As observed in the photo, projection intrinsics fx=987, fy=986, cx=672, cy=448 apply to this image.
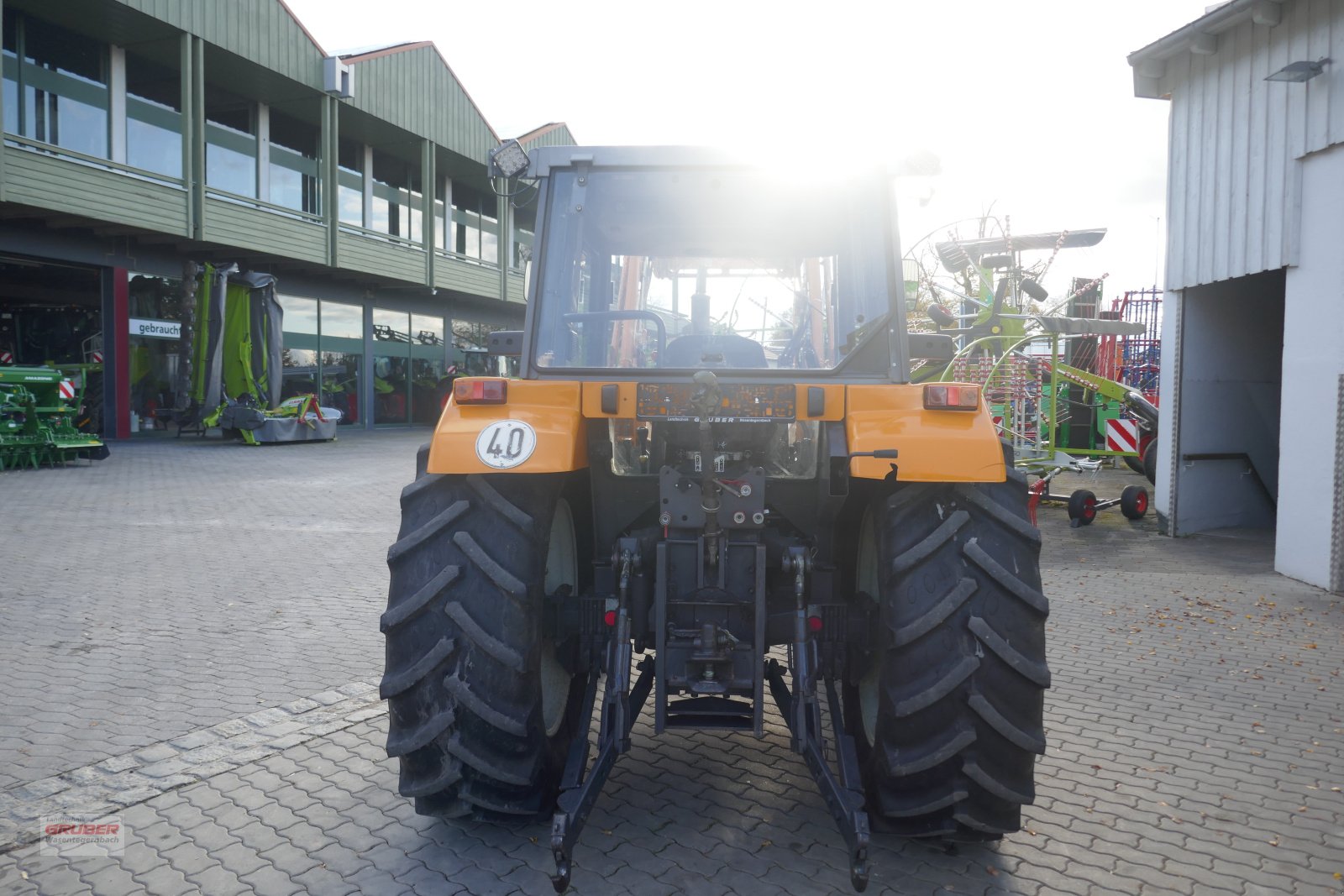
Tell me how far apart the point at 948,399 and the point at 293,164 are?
2277cm

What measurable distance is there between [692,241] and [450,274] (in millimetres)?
24695

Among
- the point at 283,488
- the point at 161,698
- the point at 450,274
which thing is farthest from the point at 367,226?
the point at 161,698

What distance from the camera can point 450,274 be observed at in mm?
27422

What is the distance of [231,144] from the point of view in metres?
21.1

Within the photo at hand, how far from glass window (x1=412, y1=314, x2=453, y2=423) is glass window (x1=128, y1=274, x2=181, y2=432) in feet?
27.0

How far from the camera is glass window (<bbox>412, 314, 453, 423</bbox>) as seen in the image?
2812 cm

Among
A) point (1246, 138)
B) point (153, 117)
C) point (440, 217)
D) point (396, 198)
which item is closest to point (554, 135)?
point (440, 217)

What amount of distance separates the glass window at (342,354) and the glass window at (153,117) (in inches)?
222

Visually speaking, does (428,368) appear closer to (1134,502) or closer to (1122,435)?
(1122,435)

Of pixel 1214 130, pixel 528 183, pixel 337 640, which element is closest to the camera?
pixel 528 183

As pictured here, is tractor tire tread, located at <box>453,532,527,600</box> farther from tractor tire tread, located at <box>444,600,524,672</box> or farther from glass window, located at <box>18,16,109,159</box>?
glass window, located at <box>18,16,109,159</box>

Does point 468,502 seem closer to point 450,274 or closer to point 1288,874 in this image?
point 1288,874

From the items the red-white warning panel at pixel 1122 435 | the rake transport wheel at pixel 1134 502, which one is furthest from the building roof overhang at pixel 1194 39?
the red-white warning panel at pixel 1122 435

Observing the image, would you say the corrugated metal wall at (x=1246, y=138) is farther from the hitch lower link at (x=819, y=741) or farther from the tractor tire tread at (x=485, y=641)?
the tractor tire tread at (x=485, y=641)
